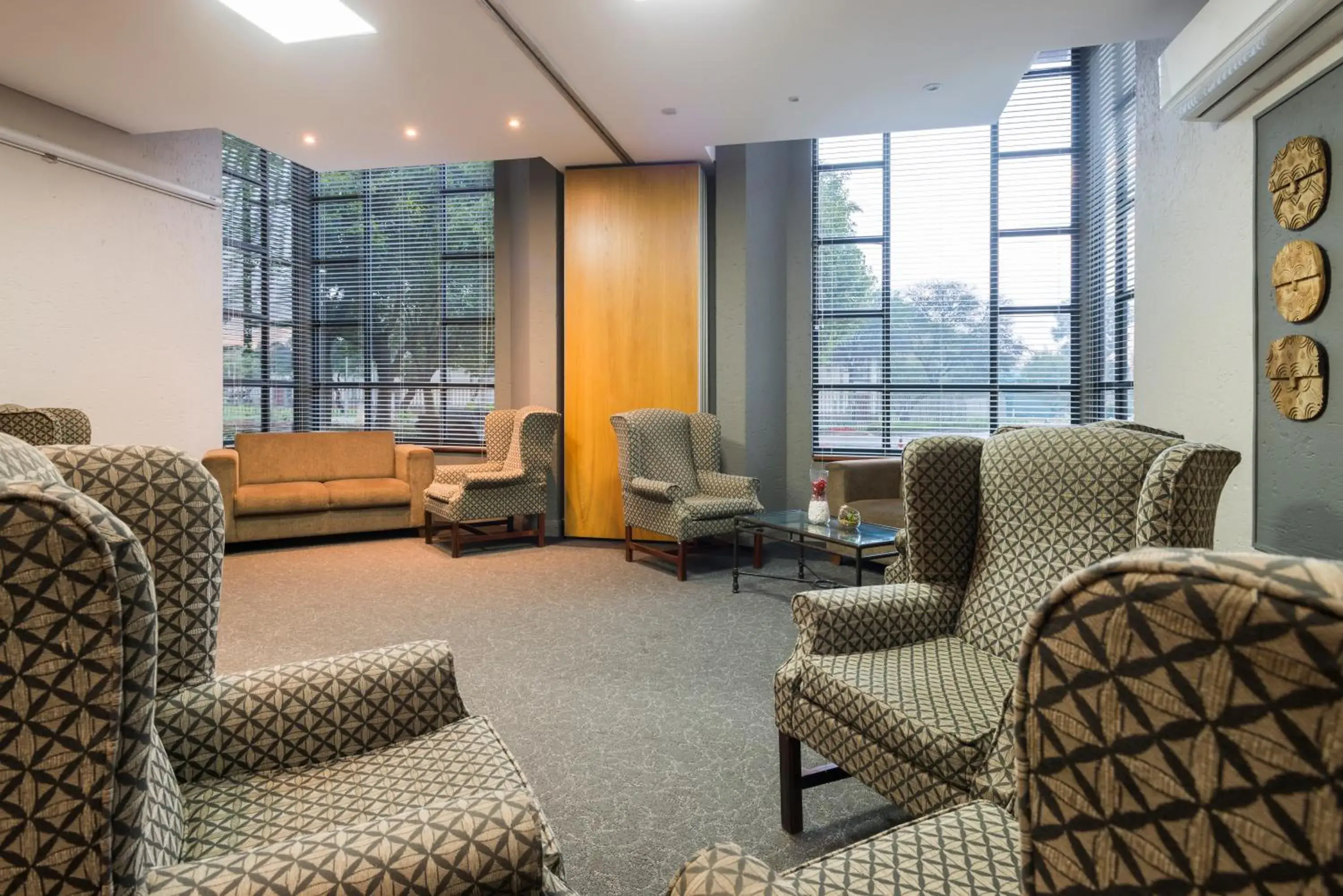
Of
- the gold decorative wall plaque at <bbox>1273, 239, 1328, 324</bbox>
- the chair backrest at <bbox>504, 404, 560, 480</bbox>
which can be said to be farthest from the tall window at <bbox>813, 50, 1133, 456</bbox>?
the gold decorative wall plaque at <bbox>1273, 239, 1328, 324</bbox>

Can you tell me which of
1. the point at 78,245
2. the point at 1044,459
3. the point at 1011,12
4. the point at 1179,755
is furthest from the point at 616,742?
the point at 78,245

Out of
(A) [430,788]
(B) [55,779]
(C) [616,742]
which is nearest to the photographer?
(B) [55,779]

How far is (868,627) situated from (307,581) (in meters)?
3.89

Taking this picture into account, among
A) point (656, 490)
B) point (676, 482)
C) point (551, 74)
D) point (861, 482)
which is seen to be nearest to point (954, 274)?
point (861, 482)

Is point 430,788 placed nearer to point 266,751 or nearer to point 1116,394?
point 266,751

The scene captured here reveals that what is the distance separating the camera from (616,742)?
242 centimetres

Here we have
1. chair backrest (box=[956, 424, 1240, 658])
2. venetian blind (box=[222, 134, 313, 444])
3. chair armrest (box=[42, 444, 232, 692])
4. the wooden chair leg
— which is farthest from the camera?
venetian blind (box=[222, 134, 313, 444])

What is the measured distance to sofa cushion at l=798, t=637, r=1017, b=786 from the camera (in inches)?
57.8

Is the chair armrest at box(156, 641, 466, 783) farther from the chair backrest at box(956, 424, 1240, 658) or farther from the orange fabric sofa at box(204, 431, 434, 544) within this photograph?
the orange fabric sofa at box(204, 431, 434, 544)

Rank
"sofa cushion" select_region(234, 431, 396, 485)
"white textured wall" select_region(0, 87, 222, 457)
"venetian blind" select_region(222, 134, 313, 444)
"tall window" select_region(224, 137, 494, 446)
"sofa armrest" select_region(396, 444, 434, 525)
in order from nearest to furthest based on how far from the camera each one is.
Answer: "white textured wall" select_region(0, 87, 222, 457)
"sofa cushion" select_region(234, 431, 396, 485)
"sofa armrest" select_region(396, 444, 434, 525)
"venetian blind" select_region(222, 134, 313, 444)
"tall window" select_region(224, 137, 494, 446)

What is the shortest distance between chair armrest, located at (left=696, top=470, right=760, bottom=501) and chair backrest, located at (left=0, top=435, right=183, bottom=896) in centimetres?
449

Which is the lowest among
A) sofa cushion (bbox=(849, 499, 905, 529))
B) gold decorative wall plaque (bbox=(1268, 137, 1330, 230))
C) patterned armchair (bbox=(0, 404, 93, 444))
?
sofa cushion (bbox=(849, 499, 905, 529))

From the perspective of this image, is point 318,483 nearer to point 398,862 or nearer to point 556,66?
point 556,66

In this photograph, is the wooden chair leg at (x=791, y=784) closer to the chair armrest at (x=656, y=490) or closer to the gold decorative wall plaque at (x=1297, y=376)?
the gold decorative wall plaque at (x=1297, y=376)
